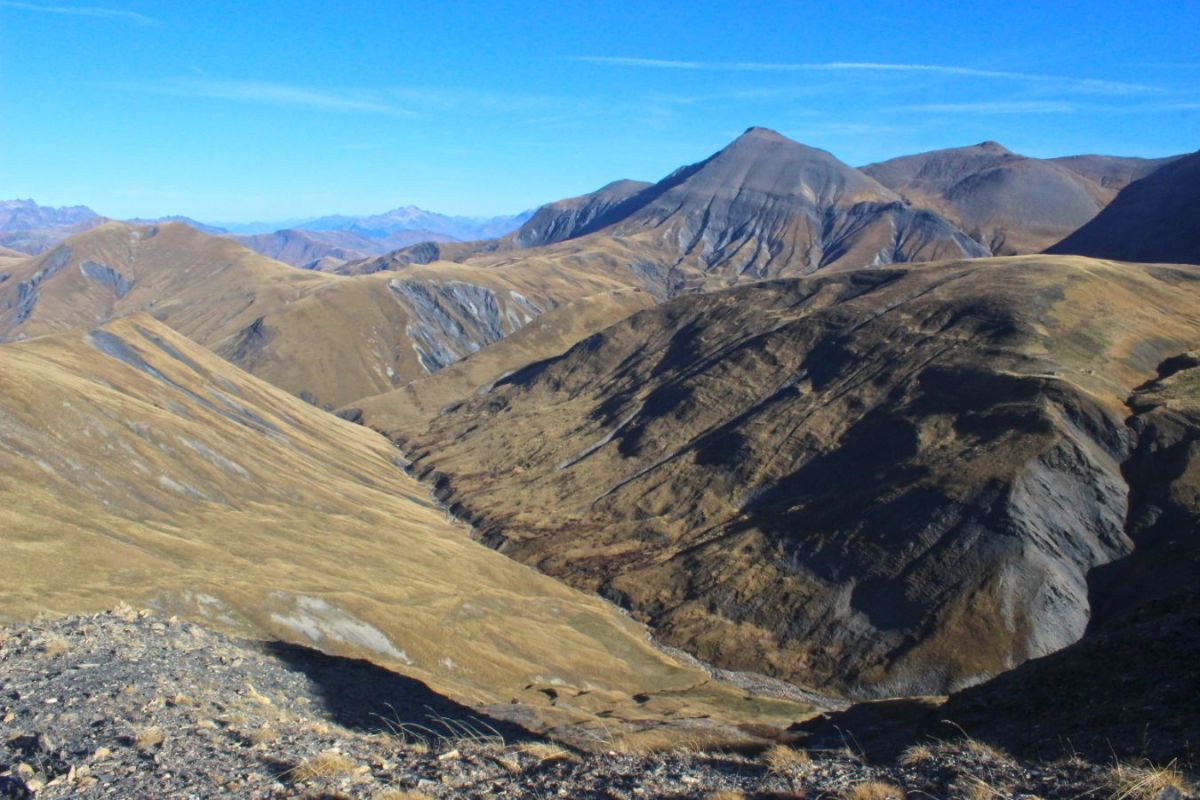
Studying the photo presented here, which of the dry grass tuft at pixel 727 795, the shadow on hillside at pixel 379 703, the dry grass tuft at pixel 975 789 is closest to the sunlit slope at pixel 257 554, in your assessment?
the shadow on hillside at pixel 379 703

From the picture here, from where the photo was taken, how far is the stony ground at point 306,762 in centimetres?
1528

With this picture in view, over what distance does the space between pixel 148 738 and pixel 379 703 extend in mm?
13178

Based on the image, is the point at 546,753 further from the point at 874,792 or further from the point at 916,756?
the point at 916,756

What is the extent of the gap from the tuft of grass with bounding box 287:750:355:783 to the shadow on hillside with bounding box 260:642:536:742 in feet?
25.7

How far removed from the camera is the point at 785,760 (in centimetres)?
1848

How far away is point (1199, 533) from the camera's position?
225 feet

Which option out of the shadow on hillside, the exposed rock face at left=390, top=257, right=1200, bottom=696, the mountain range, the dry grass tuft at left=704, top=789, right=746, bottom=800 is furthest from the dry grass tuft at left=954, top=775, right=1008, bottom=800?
the exposed rock face at left=390, top=257, right=1200, bottom=696

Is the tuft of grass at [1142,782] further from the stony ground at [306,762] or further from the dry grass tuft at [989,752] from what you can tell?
the dry grass tuft at [989,752]

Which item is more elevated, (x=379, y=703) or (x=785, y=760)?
(x=785, y=760)

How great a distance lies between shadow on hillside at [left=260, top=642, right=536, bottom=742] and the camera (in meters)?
26.7

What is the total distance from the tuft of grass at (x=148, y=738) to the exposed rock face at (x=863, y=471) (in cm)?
6087

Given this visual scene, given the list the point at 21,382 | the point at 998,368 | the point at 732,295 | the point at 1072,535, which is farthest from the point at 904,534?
the point at 732,295

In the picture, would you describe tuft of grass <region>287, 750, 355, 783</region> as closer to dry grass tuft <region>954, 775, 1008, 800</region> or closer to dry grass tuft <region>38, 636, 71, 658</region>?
dry grass tuft <region>38, 636, 71, 658</region>

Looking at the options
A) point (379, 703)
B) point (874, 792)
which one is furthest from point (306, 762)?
point (379, 703)
